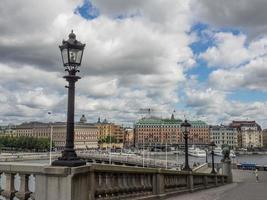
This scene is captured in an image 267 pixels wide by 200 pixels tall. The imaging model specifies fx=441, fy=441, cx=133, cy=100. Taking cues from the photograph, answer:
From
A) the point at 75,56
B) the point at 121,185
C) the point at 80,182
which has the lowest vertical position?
the point at 121,185

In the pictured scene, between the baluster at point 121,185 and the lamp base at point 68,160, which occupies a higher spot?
the lamp base at point 68,160

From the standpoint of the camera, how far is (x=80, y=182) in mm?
10945

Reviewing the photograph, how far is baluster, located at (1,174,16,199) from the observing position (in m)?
11.6

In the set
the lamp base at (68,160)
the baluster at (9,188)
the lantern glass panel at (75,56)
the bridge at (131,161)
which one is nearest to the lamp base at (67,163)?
the lamp base at (68,160)

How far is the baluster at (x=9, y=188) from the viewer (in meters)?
11.6

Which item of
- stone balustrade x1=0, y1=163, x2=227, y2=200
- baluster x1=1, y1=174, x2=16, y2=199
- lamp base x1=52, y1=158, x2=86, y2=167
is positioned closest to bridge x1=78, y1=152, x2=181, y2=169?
stone balustrade x1=0, y1=163, x2=227, y2=200

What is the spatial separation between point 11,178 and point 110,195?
113 inches

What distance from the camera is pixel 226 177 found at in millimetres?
43688

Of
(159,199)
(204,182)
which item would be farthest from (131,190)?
(204,182)

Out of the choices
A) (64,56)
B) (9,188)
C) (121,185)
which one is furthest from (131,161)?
(64,56)

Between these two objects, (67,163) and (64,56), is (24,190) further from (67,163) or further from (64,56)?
(64,56)

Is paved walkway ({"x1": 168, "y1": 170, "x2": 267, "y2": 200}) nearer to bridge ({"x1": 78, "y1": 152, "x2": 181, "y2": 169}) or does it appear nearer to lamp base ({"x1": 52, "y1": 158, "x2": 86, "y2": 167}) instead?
lamp base ({"x1": 52, "y1": 158, "x2": 86, "y2": 167})

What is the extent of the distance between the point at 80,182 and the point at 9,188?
2154mm

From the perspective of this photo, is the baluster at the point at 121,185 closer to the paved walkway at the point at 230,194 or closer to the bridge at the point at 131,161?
the paved walkway at the point at 230,194
